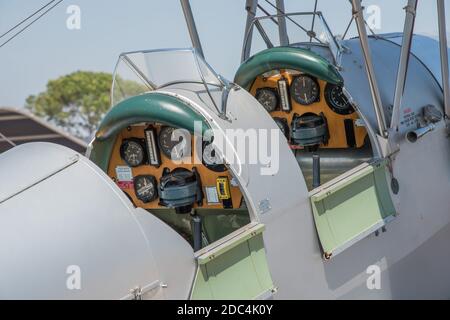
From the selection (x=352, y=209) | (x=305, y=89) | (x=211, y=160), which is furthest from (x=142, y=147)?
(x=305, y=89)

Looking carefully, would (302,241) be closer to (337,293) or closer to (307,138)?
(337,293)

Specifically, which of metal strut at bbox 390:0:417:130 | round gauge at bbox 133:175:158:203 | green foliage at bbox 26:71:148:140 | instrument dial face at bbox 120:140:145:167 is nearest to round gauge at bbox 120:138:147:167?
instrument dial face at bbox 120:140:145:167

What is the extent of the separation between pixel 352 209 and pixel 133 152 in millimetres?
1842

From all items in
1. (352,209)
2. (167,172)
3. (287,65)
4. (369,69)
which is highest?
(287,65)

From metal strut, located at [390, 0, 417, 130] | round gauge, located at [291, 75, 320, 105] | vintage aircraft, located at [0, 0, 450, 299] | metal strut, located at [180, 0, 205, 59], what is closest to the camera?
vintage aircraft, located at [0, 0, 450, 299]

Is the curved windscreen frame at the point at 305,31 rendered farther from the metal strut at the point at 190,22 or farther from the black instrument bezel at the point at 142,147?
the black instrument bezel at the point at 142,147

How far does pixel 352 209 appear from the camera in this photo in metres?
5.44

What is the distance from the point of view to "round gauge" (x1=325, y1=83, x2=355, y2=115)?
688cm

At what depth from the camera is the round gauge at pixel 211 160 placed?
529cm

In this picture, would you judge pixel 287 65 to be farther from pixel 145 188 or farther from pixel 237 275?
pixel 237 275

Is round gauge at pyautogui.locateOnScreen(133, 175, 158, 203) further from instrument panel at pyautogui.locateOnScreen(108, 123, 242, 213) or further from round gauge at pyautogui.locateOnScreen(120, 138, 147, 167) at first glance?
round gauge at pyautogui.locateOnScreen(120, 138, 147, 167)

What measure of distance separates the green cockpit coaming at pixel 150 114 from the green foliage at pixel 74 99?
25.4 m

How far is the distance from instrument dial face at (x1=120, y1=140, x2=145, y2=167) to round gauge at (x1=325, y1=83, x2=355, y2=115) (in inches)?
88.9

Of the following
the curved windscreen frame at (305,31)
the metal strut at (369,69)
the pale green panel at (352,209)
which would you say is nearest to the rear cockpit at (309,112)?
the curved windscreen frame at (305,31)
